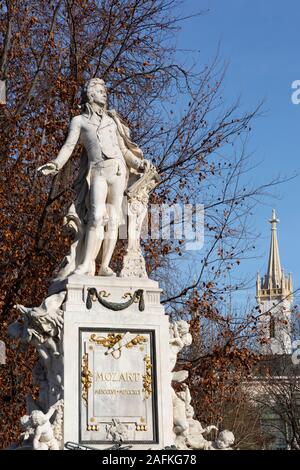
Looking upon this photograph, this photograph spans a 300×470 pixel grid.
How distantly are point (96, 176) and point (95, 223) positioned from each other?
0.61m

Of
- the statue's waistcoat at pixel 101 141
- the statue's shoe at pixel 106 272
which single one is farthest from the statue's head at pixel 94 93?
the statue's shoe at pixel 106 272

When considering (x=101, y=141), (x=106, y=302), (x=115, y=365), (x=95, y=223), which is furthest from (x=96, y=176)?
(x=115, y=365)

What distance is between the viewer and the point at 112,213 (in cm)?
1228

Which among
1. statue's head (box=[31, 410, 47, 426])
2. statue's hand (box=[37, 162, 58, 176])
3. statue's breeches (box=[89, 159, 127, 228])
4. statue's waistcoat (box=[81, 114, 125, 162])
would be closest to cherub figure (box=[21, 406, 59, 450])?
statue's head (box=[31, 410, 47, 426])

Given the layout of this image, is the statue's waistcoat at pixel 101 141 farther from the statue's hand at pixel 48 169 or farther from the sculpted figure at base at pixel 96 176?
the statue's hand at pixel 48 169

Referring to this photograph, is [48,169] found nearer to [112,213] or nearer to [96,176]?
[96,176]

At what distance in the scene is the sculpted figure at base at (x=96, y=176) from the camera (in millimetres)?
12070

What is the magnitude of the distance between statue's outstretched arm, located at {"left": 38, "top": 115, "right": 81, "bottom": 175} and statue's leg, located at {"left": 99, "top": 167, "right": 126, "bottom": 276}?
2.04ft

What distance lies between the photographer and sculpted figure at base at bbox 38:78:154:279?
39.6 feet

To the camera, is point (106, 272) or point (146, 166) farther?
point (146, 166)

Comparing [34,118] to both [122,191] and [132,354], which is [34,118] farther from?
[132,354]

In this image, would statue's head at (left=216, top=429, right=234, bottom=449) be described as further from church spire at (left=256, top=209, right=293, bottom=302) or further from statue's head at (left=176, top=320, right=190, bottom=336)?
church spire at (left=256, top=209, right=293, bottom=302)

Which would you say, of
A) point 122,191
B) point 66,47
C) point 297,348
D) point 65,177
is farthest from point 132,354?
point 297,348
